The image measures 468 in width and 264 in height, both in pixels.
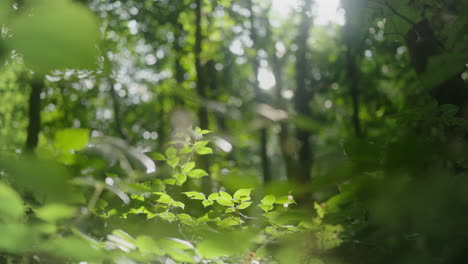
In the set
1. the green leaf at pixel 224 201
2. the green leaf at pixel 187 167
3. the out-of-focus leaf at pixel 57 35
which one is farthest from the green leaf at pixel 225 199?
the out-of-focus leaf at pixel 57 35

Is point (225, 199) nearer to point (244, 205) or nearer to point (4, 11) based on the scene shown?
point (244, 205)

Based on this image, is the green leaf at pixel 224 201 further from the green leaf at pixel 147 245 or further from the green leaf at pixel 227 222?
the green leaf at pixel 147 245

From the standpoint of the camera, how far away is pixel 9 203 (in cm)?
40

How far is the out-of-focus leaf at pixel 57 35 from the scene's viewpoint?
26 cm

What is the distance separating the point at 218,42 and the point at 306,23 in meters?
2.54

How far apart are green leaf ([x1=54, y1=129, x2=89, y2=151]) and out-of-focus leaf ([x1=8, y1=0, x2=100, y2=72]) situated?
0.45 ft

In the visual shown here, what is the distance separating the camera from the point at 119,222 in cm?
124

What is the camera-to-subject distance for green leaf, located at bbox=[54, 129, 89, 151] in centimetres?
40

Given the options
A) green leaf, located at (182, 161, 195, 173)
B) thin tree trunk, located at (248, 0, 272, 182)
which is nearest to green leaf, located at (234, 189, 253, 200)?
green leaf, located at (182, 161, 195, 173)

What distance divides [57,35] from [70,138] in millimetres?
177

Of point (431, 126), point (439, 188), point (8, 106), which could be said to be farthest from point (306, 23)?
point (439, 188)

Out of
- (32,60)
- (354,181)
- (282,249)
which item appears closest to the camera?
(32,60)

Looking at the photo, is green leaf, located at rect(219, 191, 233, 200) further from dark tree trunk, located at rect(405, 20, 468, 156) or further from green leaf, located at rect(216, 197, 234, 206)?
dark tree trunk, located at rect(405, 20, 468, 156)

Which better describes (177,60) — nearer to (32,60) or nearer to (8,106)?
(8,106)
